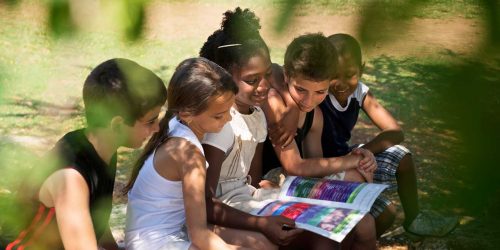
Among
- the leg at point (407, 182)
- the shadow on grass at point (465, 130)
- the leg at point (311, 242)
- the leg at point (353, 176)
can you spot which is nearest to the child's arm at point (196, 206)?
the leg at point (311, 242)

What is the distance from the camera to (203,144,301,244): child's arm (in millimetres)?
3285

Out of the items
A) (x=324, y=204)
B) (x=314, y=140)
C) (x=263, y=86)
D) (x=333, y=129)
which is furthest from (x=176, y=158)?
(x=333, y=129)

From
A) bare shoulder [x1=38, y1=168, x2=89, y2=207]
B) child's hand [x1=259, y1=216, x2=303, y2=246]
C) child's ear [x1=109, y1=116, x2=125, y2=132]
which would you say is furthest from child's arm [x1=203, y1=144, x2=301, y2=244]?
child's ear [x1=109, y1=116, x2=125, y2=132]

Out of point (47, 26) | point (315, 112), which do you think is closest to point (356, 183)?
point (315, 112)

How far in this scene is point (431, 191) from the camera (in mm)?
855

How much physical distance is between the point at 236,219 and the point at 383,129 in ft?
5.22

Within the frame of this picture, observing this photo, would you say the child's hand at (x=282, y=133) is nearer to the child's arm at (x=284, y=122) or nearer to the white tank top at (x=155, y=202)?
the child's arm at (x=284, y=122)

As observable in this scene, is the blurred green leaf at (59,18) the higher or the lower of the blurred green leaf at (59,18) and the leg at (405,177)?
the higher

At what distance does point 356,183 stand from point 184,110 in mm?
1054

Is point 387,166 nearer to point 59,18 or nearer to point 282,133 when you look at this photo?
point 282,133

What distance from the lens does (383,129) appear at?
4.58 metres

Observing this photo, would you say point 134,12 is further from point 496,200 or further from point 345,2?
point 496,200

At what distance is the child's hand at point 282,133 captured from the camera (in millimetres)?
3824

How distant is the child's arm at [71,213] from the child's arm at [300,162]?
144 cm
